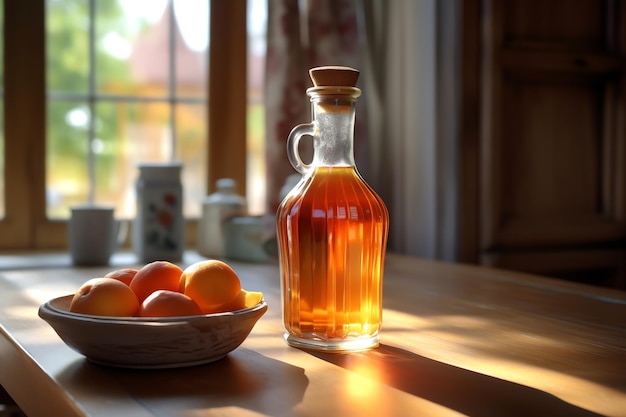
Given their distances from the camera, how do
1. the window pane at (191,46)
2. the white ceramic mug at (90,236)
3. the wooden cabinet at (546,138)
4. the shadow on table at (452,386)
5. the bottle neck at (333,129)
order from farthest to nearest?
the window pane at (191,46), the wooden cabinet at (546,138), the white ceramic mug at (90,236), the bottle neck at (333,129), the shadow on table at (452,386)

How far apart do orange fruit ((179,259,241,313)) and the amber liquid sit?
8 cm

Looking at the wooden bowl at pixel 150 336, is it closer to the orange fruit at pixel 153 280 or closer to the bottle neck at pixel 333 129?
the orange fruit at pixel 153 280

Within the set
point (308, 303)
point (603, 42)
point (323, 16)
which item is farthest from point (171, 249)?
point (603, 42)

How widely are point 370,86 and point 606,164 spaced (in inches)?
28.3

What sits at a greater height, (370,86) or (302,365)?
(370,86)

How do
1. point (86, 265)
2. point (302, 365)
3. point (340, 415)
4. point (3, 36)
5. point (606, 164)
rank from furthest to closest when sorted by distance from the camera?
point (606, 164), point (3, 36), point (86, 265), point (302, 365), point (340, 415)

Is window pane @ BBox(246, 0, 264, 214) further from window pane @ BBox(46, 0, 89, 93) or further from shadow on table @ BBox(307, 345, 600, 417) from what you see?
shadow on table @ BBox(307, 345, 600, 417)

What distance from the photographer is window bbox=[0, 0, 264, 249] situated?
2.10m

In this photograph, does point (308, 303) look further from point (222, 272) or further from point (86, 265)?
point (86, 265)

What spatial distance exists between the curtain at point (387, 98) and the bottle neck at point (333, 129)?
1.21 metres

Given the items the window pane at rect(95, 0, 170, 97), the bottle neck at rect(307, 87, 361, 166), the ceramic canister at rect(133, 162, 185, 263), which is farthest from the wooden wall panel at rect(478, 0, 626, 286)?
the bottle neck at rect(307, 87, 361, 166)

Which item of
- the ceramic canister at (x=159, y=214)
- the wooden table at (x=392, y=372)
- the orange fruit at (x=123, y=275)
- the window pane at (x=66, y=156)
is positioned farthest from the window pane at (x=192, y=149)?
the orange fruit at (x=123, y=275)

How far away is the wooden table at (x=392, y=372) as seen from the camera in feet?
2.08

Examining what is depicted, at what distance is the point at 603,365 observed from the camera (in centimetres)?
79
